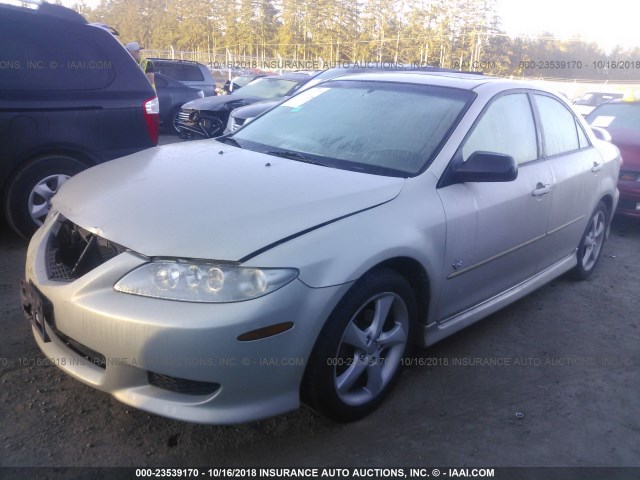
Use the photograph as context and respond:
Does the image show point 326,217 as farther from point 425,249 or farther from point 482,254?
point 482,254

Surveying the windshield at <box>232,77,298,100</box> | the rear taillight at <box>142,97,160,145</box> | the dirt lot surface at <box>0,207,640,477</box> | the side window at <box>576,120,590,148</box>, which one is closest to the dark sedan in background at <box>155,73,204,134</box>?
the windshield at <box>232,77,298,100</box>

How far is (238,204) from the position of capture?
2.53 metres

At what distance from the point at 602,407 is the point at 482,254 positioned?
1.03 m

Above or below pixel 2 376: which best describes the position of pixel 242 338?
above

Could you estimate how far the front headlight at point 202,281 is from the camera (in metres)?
2.19

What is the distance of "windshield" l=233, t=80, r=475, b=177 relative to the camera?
3.13 meters

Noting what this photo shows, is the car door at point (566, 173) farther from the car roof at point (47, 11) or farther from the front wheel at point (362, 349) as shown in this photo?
the car roof at point (47, 11)

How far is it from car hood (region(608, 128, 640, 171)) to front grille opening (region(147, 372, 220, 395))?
609 cm

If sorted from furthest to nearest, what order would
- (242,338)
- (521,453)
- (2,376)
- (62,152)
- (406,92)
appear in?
1. (62,152)
2. (406,92)
3. (2,376)
4. (521,453)
5. (242,338)

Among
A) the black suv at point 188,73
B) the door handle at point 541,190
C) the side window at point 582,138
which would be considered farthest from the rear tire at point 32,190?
the black suv at point 188,73

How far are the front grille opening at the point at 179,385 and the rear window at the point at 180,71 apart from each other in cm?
1327

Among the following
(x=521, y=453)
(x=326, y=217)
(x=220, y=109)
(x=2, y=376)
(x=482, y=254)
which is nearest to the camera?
(x=326, y=217)

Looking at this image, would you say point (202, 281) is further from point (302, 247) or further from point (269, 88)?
point (269, 88)

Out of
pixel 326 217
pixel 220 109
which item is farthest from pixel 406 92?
pixel 220 109
